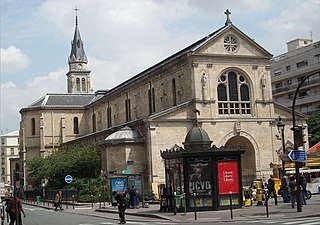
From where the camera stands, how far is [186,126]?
172ft

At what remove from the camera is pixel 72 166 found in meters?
64.1

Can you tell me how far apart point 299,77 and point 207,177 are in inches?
2374

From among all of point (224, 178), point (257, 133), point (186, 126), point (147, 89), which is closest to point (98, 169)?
point (147, 89)

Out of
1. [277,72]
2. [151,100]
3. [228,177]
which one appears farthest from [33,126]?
[228,177]

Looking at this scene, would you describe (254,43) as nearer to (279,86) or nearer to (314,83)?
(314,83)

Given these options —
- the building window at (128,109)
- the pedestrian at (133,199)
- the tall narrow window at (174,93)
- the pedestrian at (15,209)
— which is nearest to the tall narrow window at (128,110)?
the building window at (128,109)

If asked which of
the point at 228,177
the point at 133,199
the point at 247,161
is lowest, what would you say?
the point at 133,199

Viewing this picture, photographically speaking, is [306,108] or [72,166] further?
[306,108]

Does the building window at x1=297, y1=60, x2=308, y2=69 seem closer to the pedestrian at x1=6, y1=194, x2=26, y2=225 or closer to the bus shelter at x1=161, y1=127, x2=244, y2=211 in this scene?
the bus shelter at x1=161, y1=127, x2=244, y2=211

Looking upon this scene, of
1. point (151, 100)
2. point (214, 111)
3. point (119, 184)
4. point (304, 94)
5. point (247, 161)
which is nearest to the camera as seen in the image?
point (119, 184)

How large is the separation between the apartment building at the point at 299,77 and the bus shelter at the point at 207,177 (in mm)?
51936

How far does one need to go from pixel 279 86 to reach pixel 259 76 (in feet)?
124

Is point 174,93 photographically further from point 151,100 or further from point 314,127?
point 314,127

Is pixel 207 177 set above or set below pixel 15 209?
above
